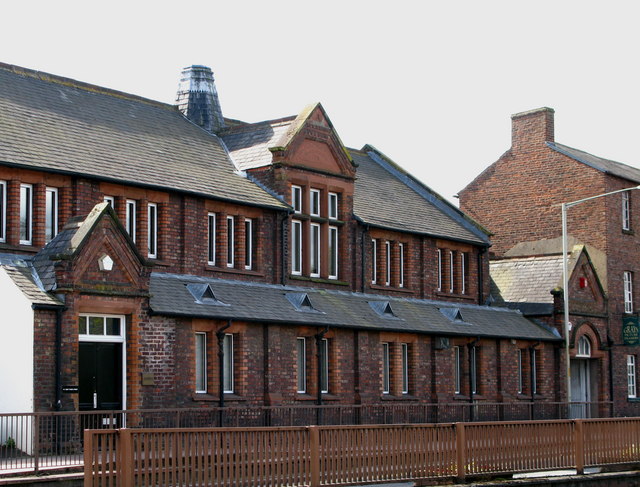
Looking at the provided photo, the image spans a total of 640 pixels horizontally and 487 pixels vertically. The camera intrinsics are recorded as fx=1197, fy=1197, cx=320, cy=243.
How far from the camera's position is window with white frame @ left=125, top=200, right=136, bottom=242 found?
3003cm

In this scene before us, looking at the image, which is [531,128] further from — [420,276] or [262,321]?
[262,321]

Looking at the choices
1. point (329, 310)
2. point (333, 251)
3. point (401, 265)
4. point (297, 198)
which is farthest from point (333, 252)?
point (401, 265)

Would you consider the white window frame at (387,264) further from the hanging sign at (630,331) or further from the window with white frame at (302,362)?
the hanging sign at (630,331)

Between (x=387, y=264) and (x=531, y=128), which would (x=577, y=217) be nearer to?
(x=531, y=128)

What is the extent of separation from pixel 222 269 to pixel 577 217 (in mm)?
19545

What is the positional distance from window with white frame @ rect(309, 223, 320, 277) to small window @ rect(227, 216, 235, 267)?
3.19m

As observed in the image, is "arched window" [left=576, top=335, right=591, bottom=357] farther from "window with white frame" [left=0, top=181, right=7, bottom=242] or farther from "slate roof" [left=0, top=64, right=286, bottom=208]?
"window with white frame" [left=0, top=181, right=7, bottom=242]

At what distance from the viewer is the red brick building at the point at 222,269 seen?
87.4ft

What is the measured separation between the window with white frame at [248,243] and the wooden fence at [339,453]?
1114 cm

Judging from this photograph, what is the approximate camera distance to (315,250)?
35.9m

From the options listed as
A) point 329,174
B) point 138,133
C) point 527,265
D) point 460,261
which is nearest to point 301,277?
point 329,174

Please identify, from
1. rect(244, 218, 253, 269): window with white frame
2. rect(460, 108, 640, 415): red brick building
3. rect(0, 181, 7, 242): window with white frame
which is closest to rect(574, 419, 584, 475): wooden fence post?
rect(244, 218, 253, 269): window with white frame

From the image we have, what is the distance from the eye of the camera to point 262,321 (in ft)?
102

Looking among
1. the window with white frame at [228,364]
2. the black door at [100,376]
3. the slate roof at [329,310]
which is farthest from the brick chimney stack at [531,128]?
the black door at [100,376]
